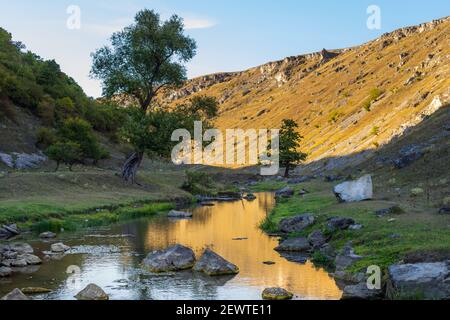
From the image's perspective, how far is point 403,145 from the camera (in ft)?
243

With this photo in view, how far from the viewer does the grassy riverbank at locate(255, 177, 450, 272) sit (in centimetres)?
2464

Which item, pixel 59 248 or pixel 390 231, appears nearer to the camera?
pixel 390 231

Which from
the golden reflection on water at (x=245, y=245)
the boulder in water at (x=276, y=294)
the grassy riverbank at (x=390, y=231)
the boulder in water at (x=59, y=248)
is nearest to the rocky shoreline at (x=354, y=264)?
the grassy riverbank at (x=390, y=231)

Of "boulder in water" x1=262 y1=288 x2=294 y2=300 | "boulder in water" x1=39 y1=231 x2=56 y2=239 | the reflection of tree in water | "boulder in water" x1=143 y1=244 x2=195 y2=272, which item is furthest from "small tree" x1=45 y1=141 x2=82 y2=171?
"boulder in water" x1=262 y1=288 x2=294 y2=300

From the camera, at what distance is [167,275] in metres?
26.8

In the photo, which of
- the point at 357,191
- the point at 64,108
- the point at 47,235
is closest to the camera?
the point at 47,235

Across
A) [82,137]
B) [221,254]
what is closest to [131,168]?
[82,137]

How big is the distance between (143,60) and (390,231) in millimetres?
47075

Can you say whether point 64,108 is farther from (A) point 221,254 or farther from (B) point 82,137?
(A) point 221,254

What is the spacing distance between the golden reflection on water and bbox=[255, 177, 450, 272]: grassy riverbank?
2.17 m

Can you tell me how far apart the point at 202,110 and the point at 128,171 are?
516 inches

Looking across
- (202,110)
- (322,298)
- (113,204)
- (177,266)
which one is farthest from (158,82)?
(322,298)

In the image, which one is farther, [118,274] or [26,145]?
[26,145]

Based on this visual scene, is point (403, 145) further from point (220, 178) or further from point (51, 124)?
point (220, 178)
